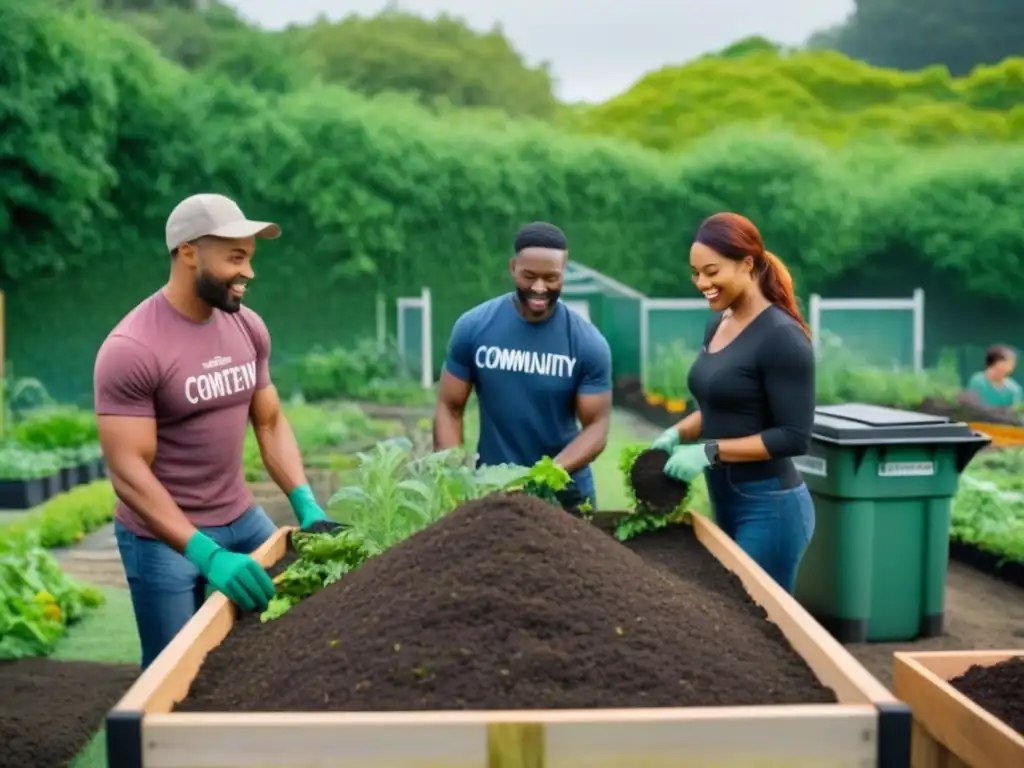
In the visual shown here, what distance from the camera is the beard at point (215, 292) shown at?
3.32 metres

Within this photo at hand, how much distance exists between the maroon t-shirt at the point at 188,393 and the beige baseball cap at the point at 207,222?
197mm

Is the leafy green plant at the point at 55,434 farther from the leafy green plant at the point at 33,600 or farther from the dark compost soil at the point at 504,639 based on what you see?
the dark compost soil at the point at 504,639

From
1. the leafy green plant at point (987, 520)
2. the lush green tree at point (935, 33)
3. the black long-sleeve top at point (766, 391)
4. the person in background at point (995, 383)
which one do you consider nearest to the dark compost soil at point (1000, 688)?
Result: the black long-sleeve top at point (766, 391)

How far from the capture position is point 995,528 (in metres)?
7.62

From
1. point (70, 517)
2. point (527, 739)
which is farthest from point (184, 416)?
point (70, 517)

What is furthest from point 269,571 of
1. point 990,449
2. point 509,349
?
point 990,449

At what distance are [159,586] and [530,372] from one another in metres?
1.45

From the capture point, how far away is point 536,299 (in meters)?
3.99

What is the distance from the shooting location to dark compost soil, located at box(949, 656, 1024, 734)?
111 inches

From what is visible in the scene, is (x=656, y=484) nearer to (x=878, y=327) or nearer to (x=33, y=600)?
(x=33, y=600)

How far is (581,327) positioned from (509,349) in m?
0.27

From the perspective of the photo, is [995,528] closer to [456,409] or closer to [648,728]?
[456,409]

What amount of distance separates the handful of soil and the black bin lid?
192cm

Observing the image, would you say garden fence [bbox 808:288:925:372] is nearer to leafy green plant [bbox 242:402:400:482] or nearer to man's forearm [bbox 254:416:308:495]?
leafy green plant [bbox 242:402:400:482]
